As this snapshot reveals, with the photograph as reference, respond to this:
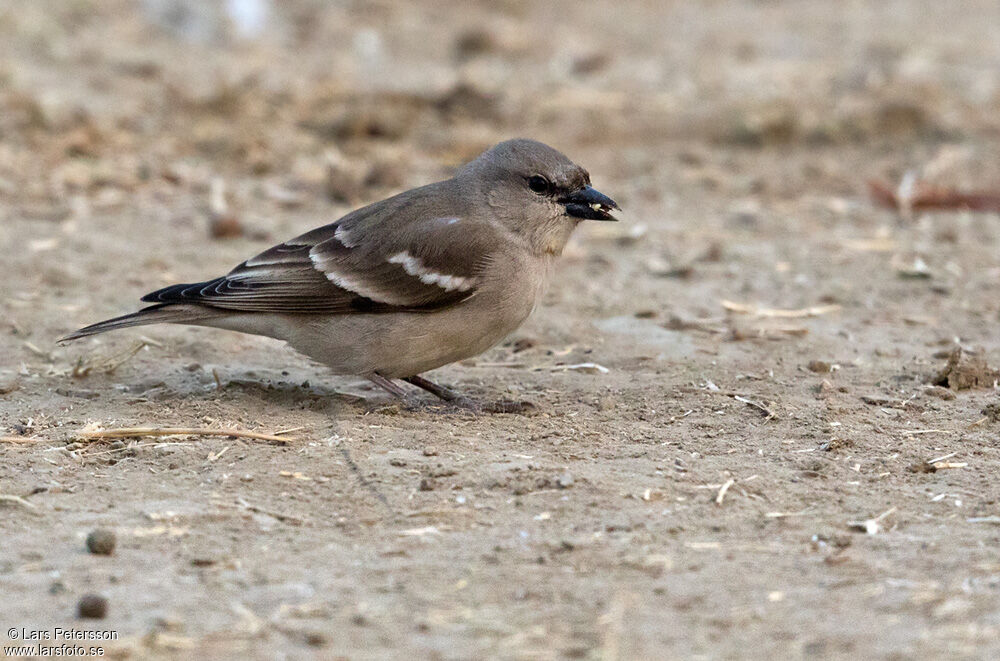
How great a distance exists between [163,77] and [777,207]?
6.11 metres

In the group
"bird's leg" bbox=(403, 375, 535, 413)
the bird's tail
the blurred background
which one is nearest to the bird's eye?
"bird's leg" bbox=(403, 375, 535, 413)

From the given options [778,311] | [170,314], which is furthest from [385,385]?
[778,311]

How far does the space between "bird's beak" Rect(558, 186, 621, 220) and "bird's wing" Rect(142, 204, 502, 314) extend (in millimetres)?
447

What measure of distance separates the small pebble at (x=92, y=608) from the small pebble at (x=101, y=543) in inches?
17.7

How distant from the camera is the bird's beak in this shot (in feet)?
20.6

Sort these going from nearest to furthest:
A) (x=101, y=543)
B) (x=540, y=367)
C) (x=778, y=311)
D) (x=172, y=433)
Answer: (x=101, y=543)
(x=172, y=433)
(x=540, y=367)
(x=778, y=311)

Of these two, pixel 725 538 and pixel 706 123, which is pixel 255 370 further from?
pixel 706 123

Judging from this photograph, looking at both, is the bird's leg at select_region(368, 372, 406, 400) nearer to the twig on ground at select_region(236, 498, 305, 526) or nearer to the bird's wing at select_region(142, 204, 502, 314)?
the bird's wing at select_region(142, 204, 502, 314)

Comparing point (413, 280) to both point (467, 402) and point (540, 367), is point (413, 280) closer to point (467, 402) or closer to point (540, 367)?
point (467, 402)

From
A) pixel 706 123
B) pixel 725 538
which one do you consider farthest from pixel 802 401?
pixel 706 123

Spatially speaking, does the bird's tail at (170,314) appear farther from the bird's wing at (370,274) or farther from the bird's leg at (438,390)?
the bird's leg at (438,390)

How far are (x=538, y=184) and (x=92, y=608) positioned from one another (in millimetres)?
3340

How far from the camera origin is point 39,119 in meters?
10.5

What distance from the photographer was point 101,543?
4.22 metres
